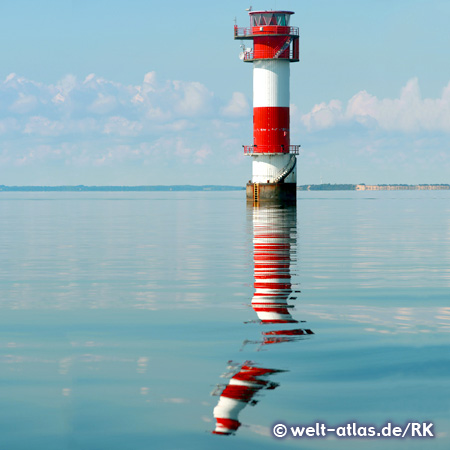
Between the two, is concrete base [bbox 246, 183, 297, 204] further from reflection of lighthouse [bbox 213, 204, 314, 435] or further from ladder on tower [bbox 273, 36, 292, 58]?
reflection of lighthouse [bbox 213, 204, 314, 435]

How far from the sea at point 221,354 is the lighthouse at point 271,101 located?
1909 inches

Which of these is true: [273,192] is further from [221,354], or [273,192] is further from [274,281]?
[221,354]

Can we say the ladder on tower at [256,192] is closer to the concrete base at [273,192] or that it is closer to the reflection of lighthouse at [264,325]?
the concrete base at [273,192]

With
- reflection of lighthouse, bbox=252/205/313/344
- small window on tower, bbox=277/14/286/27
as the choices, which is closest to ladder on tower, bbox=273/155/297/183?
small window on tower, bbox=277/14/286/27

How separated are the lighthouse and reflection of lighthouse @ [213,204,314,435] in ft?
136

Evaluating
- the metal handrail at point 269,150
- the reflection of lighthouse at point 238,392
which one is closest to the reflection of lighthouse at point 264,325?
the reflection of lighthouse at point 238,392

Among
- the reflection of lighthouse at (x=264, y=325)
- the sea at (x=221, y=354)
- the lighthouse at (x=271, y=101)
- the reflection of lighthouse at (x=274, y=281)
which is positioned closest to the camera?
the sea at (x=221, y=354)

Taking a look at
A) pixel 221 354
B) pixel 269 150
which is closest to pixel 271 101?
pixel 269 150

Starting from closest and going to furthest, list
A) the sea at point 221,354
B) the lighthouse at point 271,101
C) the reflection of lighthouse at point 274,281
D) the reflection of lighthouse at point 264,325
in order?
the sea at point 221,354 → the reflection of lighthouse at point 264,325 → the reflection of lighthouse at point 274,281 → the lighthouse at point 271,101

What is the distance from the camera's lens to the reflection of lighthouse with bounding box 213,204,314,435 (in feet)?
28.7

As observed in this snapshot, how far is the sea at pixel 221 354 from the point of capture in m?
8.22

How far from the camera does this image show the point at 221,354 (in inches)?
449

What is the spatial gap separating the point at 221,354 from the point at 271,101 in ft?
202

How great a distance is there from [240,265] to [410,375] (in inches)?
547
